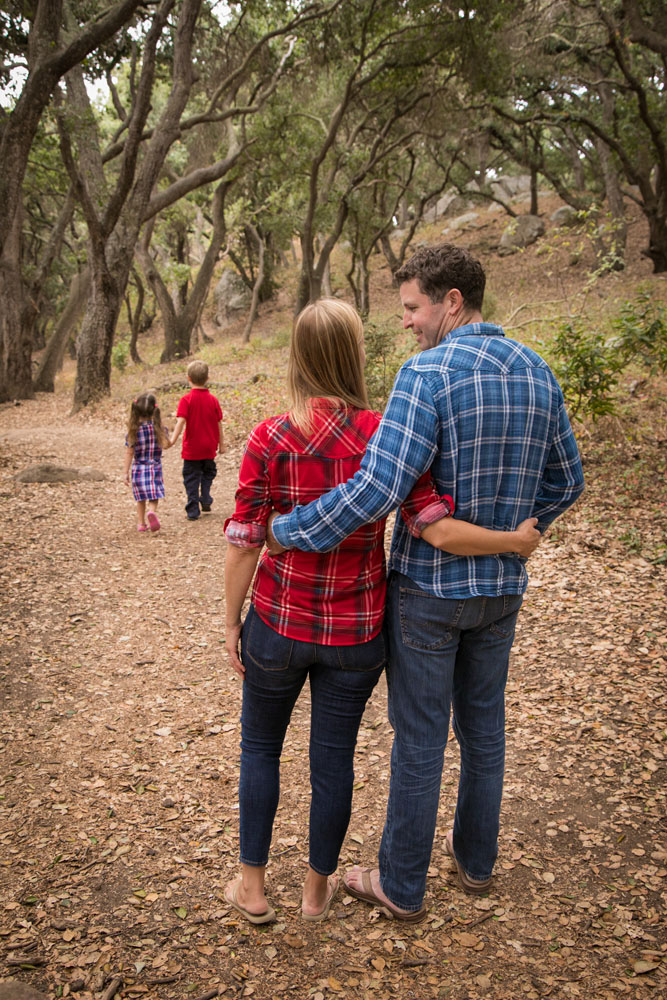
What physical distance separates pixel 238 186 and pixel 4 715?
25.3 metres

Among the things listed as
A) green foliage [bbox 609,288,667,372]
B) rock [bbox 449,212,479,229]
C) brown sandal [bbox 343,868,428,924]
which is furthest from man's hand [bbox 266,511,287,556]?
rock [bbox 449,212,479,229]

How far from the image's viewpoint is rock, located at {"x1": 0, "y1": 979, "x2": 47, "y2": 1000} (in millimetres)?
2186

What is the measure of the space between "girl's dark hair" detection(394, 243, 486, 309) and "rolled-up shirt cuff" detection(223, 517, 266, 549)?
0.91m

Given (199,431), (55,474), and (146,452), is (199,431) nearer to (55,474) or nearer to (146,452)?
(146,452)

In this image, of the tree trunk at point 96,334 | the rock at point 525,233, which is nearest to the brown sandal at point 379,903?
the tree trunk at point 96,334

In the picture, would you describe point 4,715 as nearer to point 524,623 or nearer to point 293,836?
point 293,836

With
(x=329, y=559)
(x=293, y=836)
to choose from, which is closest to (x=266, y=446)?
(x=329, y=559)

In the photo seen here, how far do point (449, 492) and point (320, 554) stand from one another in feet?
1.45

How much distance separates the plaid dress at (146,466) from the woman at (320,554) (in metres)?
5.29

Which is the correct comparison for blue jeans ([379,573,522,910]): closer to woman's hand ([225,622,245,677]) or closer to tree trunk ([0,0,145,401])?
woman's hand ([225,622,245,677])

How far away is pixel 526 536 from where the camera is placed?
7.30ft

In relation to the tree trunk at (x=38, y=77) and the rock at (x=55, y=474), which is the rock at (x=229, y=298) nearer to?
the tree trunk at (x=38, y=77)

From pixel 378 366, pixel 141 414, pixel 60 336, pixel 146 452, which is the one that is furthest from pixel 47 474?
pixel 60 336

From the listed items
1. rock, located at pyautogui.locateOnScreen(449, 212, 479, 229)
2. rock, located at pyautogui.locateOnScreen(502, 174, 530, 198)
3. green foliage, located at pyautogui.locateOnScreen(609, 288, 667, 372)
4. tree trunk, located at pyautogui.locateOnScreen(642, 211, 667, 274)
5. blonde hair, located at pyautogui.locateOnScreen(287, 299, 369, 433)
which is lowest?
blonde hair, located at pyautogui.locateOnScreen(287, 299, 369, 433)
